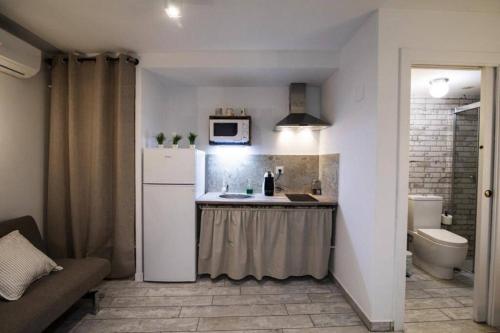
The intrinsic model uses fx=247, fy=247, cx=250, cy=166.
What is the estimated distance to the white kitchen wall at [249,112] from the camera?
10.8ft

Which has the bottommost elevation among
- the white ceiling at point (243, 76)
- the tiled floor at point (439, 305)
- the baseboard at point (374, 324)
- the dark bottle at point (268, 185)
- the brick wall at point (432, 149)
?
the tiled floor at point (439, 305)

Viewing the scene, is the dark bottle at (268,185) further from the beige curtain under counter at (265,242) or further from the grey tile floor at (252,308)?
the grey tile floor at (252,308)


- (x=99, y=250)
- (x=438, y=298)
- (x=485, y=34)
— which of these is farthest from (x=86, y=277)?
(x=485, y=34)

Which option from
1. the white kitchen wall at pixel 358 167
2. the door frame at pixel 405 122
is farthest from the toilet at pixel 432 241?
the white kitchen wall at pixel 358 167

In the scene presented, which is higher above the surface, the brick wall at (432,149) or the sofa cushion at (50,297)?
the brick wall at (432,149)

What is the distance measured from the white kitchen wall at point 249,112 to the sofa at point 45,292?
1.73m

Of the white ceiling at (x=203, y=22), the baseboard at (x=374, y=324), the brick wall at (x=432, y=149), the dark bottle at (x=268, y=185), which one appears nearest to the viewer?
the white ceiling at (x=203, y=22)

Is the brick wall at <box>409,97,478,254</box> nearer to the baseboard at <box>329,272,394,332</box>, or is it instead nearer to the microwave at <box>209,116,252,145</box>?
the baseboard at <box>329,272,394,332</box>

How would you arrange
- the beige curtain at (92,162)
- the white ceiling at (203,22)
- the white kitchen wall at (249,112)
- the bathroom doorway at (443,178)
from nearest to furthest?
the white ceiling at (203,22) → the beige curtain at (92,162) → the bathroom doorway at (443,178) → the white kitchen wall at (249,112)

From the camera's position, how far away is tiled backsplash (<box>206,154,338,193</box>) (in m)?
3.30

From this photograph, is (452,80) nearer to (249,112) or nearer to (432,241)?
(432,241)

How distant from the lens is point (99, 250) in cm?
256

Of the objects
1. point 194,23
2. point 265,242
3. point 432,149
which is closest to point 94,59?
point 194,23

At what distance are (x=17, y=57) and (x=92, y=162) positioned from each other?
1.04 meters
